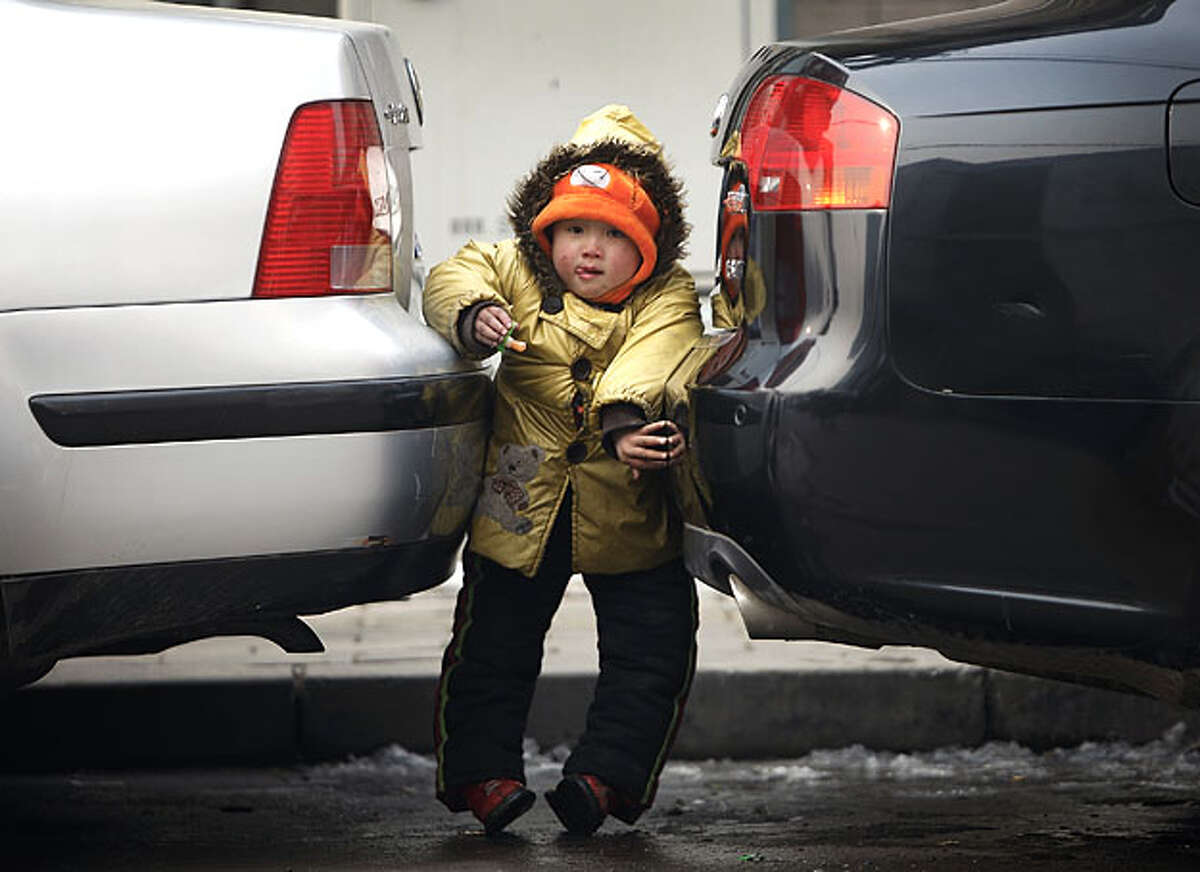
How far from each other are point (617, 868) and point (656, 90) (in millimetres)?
4095

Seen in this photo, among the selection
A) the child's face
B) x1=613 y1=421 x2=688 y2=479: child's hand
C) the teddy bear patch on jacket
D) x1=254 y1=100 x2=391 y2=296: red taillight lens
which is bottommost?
the teddy bear patch on jacket

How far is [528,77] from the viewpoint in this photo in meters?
7.20

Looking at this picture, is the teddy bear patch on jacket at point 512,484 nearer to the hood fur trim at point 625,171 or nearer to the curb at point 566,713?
the hood fur trim at point 625,171

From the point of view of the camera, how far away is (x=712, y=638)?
5.43 m

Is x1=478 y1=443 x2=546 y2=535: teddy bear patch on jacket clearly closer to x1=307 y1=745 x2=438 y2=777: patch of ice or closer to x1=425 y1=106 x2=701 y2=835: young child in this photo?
x1=425 y1=106 x2=701 y2=835: young child

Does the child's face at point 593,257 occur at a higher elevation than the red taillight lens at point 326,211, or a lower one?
lower

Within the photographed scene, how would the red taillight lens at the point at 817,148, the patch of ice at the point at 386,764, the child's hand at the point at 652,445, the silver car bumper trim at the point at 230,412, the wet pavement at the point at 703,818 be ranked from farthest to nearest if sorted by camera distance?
1. the patch of ice at the point at 386,764
2. the wet pavement at the point at 703,818
3. the child's hand at the point at 652,445
4. the silver car bumper trim at the point at 230,412
5. the red taillight lens at the point at 817,148

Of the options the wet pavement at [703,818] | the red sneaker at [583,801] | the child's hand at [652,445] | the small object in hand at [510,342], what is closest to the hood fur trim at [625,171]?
the small object in hand at [510,342]

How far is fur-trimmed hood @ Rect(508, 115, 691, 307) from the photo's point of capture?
3809mm

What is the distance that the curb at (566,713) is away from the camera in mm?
4738

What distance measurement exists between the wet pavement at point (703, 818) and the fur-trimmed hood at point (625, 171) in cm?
103

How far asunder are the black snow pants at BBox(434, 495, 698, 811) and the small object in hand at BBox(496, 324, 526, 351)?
0.32 metres

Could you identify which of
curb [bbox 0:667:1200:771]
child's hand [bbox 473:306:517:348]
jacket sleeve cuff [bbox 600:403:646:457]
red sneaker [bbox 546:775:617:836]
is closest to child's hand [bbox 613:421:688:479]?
jacket sleeve cuff [bbox 600:403:646:457]

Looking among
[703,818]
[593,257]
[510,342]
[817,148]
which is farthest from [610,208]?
[703,818]
